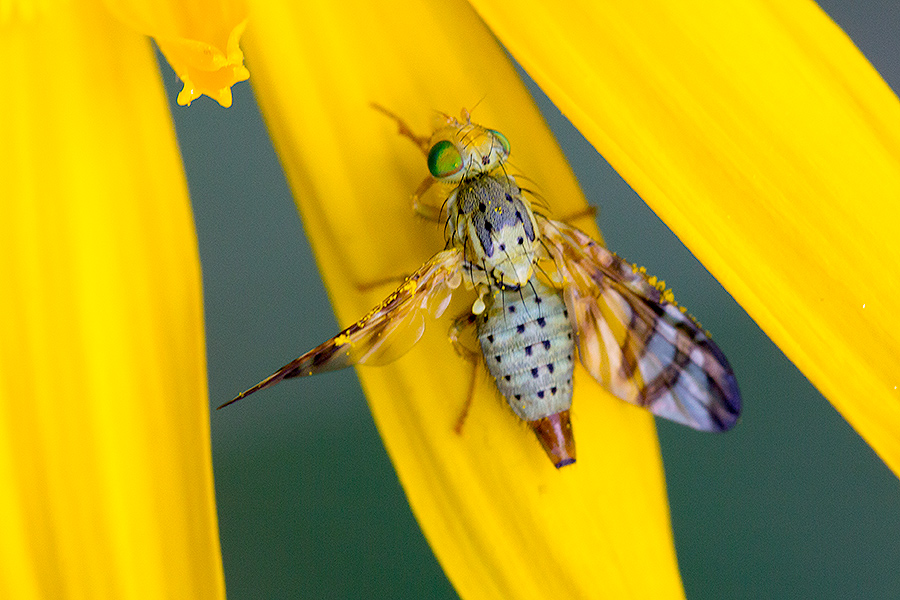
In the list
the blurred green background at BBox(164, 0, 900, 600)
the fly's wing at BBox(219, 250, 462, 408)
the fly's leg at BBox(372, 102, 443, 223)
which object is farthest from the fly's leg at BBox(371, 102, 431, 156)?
the blurred green background at BBox(164, 0, 900, 600)

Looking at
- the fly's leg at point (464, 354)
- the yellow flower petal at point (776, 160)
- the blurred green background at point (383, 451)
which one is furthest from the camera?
the blurred green background at point (383, 451)

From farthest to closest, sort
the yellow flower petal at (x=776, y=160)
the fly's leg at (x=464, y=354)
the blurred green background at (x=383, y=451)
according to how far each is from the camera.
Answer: the blurred green background at (x=383, y=451), the fly's leg at (x=464, y=354), the yellow flower petal at (x=776, y=160)

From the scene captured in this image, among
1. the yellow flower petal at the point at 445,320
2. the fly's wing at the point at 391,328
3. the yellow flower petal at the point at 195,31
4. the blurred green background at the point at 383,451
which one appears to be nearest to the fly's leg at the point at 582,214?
the yellow flower petal at the point at 445,320

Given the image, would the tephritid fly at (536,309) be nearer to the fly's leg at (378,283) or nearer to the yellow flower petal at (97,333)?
the fly's leg at (378,283)

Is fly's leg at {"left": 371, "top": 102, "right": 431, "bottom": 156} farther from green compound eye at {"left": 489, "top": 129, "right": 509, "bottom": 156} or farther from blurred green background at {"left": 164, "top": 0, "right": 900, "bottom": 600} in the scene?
blurred green background at {"left": 164, "top": 0, "right": 900, "bottom": 600}

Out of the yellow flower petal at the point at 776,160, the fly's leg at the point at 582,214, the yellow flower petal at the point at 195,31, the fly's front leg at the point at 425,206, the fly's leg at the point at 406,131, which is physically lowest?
the yellow flower petal at the point at 776,160

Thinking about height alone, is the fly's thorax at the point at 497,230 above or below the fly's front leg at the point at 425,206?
below

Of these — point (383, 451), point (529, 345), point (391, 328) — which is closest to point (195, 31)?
point (391, 328)
